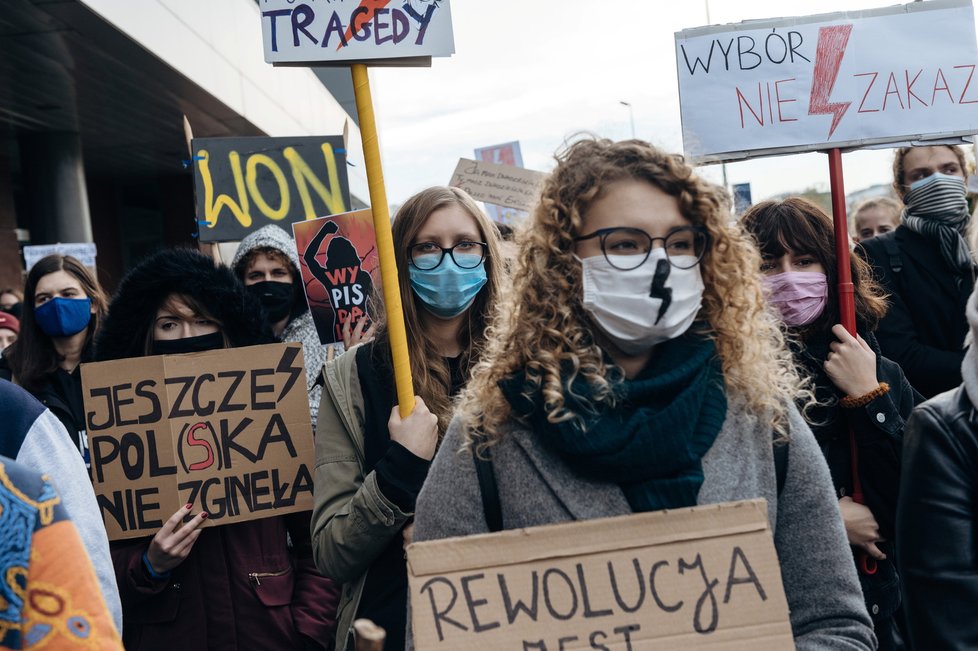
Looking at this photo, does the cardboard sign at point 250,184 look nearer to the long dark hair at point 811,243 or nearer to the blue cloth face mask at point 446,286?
the blue cloth face mask at point 446,286

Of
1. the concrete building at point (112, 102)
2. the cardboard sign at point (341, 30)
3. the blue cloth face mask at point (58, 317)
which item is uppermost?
the concrete building at point (112, 102)

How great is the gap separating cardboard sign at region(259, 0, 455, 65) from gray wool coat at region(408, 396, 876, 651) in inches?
53.9

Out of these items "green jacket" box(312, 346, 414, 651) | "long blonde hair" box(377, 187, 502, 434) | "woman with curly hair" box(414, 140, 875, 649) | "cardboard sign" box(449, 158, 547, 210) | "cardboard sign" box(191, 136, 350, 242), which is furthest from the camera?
"cardboard sign" box(449, 158, 547, 210)

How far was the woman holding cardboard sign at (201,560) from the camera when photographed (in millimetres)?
2963

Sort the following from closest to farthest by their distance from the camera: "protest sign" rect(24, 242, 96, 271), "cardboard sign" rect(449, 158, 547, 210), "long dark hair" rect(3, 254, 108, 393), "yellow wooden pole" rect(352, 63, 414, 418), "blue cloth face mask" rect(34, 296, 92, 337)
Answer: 1. "yellow wooden pole" rect(352, 63, 414, 418)
2. "long dark hair" rect(3, 254, 108, 393)
3. "blue cloth face mask" rect(34, 296, 92, 337)
4. "cardboard sign" rect(449, 158, 547, 210)
5. "protest sign" rect(24, 242, 96, 271)

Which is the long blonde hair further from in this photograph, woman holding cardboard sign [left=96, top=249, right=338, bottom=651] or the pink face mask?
the pink face mask

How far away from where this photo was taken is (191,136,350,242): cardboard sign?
17.0 feet

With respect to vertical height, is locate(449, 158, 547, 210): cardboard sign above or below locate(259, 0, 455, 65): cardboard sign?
below

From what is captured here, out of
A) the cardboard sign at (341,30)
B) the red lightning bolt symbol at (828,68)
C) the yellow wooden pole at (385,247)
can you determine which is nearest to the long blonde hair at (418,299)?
the yellow wooden pole at (385,247)

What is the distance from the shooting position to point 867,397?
9.98ft

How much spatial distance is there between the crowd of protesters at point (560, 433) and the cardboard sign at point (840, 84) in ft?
1.07

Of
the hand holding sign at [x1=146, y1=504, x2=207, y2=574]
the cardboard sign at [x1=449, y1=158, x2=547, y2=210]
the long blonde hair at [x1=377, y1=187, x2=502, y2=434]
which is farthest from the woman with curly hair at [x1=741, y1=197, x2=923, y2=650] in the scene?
the cardboard sign at [x1=449, y1=158, x2=547, y2=210]

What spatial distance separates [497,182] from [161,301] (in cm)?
355

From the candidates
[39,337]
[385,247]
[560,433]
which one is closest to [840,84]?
[385,247]
